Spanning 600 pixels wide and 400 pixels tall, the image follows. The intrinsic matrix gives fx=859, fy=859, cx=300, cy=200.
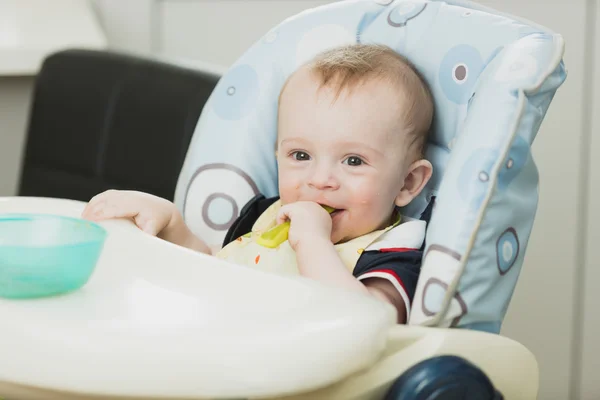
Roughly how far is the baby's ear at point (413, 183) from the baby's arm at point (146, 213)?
267 mm

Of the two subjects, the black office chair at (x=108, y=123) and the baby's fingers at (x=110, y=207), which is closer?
the baby's fingers at (x=110, y=207)

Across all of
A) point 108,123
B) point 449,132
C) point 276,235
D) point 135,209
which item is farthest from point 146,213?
point 108,123

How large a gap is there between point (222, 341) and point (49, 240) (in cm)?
21

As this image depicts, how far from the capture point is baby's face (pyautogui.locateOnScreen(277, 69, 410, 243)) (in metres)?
0.98

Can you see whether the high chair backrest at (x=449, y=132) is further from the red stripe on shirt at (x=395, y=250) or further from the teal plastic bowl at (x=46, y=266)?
the teal plastic bowl at (x=46, y=266)

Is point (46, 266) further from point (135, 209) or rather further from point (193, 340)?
point (135, 209)

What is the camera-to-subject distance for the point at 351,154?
986 mm

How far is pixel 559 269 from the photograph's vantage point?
5.25 feet

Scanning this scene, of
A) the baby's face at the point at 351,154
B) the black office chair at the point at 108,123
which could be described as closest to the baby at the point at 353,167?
the baby's face at the point at 351,154

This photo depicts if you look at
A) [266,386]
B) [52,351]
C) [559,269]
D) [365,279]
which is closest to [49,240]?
[52,351]

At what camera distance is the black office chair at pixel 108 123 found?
61.1 inches

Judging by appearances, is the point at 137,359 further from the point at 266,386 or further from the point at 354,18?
the point at 354,18

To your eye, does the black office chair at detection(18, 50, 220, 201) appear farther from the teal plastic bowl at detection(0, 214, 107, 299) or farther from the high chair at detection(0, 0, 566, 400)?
the teal plastic bowl at detection(0, 214, 107, 299)

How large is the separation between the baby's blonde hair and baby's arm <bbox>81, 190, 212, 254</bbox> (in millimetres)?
247
